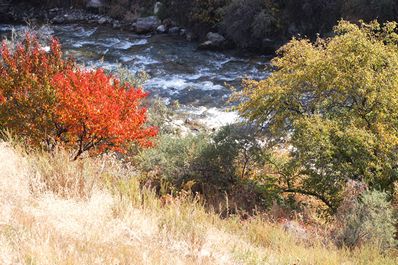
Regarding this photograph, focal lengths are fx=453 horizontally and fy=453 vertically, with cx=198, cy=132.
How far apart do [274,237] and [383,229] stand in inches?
102

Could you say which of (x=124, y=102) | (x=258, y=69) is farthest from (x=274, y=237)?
(x=258, y=69)

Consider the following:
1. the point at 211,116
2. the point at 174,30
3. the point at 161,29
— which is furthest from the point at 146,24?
the point at 211,116

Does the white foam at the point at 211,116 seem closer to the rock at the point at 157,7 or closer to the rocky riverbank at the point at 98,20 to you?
the rocky riverbank at the point at 98,20

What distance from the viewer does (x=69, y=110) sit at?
984 centimetres

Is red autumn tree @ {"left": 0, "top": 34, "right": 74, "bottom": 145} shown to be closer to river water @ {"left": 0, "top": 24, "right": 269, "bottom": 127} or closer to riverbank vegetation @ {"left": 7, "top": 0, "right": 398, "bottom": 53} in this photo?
river water @ {"left": 0, "top": 24, "right": 269, "bottom": 127}

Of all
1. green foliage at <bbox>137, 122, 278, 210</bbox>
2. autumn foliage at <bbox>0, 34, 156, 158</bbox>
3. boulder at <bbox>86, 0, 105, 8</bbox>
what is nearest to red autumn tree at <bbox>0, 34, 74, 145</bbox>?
autumn foliage at <bbox>0, 34, 156, 158</bbox>

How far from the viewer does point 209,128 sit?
17.5 metres

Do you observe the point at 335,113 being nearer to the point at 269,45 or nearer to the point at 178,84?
the point at 178,84

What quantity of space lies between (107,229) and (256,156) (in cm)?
663

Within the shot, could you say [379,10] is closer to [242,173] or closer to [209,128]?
[209,128]

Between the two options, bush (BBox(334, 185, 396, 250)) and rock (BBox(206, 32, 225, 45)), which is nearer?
bush (BBox(334, 185, 396, 250))

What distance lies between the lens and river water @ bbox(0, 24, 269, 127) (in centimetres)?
1998

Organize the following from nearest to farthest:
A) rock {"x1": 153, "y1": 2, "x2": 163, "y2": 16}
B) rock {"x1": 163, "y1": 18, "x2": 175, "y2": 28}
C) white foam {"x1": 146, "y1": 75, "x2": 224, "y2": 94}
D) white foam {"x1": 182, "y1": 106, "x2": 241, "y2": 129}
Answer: white foam {"x1": 182, "y1": 106, "x2": 241, "y2": 129} → white foam {"x1": 146, "y1": 75, "x2": 224, "y2": 94} → rock {"x1": 163, "y1": 18, "x2": 175, "y2": 28} → rock {"x1": 153, "y1": 2, "x2": 163, "y2": 16}

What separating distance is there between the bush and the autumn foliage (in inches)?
195
